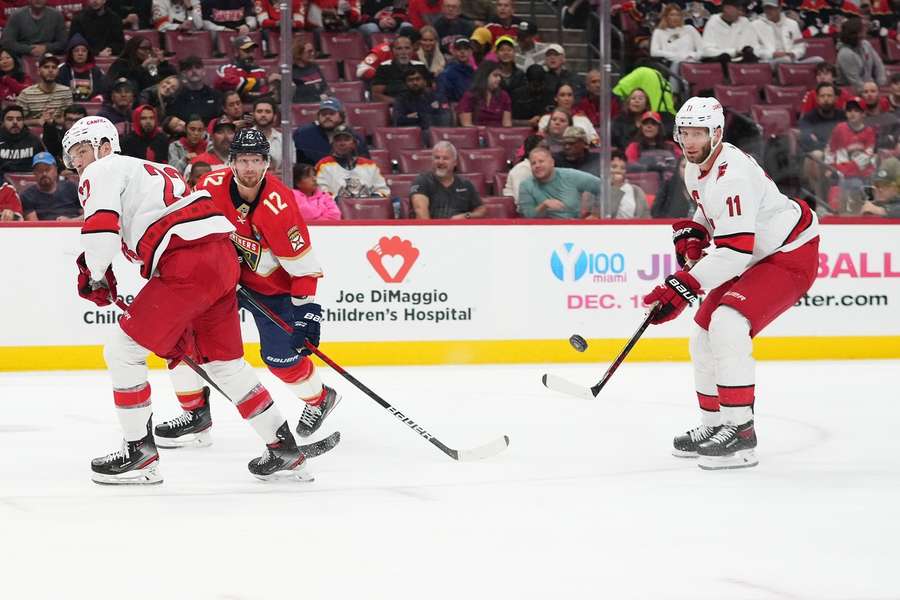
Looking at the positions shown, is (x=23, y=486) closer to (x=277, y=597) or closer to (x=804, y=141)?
(x=277, y=597)

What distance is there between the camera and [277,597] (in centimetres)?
273

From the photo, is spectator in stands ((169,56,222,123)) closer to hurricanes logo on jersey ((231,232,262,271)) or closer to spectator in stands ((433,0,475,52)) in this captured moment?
spectator in stands ((433,0,475,52))

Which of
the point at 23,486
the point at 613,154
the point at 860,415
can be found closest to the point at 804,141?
the point at 613,154

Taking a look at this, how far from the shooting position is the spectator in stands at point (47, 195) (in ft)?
22.7

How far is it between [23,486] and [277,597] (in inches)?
64.2

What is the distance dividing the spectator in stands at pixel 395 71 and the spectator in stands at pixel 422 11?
16 centimetres

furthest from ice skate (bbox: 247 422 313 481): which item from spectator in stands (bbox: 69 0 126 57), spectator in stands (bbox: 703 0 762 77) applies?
spectator in stands (bbox: 703 0 762 77)

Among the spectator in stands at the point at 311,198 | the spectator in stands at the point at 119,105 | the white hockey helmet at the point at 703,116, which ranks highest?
the white hockey helmet at the point at 703,116

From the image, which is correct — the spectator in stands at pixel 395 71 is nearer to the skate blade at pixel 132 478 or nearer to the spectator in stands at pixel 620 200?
the spectator in stands at pixel 620 200

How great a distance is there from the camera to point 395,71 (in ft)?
25.3

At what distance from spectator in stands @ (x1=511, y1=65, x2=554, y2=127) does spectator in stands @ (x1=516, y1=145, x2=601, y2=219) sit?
272 millimetres

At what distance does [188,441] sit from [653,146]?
382cm

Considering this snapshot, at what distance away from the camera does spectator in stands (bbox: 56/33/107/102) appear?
729 centimetres

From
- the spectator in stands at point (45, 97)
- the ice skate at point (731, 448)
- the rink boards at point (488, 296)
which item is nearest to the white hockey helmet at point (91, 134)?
the ice skate at point (731, 448)
